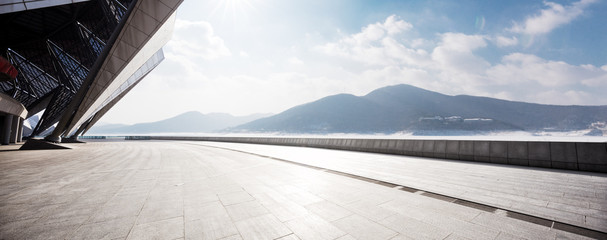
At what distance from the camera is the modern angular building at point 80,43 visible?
45.2ft

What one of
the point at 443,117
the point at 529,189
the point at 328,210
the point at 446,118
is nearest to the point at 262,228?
the point at 328,210

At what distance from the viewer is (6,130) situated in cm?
2686

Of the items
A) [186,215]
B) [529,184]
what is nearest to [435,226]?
[186,215]

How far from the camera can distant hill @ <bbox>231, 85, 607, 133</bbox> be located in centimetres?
12312

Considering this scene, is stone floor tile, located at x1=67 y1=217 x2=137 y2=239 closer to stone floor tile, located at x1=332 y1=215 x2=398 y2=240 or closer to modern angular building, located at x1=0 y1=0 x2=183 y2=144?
stone floor tile, located at x1=332 y1=215 x2=398 y2=240

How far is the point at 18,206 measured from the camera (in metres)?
4.20

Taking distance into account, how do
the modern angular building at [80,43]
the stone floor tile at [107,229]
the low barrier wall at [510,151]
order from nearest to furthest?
the stone floor tile at [107,229], the low barrier wall at [510,151], the modern angular building at [80,43]

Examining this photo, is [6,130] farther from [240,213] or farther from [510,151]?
[510,151]

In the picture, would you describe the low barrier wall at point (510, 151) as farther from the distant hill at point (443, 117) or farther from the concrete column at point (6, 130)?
the distant hill at point (443, 117)

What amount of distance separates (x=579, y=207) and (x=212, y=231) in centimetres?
657

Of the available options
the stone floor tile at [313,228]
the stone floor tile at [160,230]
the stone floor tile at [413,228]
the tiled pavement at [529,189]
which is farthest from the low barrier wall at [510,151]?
the stone floor tile at [160,230]

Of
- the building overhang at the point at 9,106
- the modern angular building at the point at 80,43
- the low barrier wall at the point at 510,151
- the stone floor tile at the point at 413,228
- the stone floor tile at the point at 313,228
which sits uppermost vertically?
the modern angular building at the point at 80,43

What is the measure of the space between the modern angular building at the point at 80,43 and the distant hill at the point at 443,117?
135682 mm

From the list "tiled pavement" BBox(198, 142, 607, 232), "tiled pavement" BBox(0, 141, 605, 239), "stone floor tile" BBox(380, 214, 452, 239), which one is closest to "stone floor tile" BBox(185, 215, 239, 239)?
"tiled pavement" BBox(0, 141, 605, 239)
